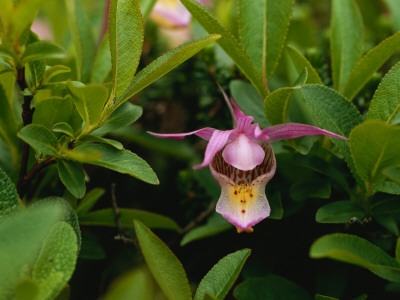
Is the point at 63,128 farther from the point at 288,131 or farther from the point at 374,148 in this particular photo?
the point at 374,148

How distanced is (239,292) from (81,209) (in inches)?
14.8

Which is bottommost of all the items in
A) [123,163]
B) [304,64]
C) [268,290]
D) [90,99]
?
[268,290]

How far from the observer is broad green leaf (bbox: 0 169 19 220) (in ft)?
2.65

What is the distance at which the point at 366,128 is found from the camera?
78 cm

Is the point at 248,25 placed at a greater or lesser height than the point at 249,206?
greater

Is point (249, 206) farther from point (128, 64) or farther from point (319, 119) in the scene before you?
point (128, 64)

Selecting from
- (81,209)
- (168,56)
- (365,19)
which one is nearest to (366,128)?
(168,56)

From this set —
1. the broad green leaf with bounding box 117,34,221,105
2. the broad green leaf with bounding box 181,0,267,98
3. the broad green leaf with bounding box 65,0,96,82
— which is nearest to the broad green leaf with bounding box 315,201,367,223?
the broad green leaf with bounding box 181,0,267,98

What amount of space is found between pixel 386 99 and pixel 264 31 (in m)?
0.33

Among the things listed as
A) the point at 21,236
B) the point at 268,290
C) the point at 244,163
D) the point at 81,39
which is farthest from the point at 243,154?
the point at 81,39

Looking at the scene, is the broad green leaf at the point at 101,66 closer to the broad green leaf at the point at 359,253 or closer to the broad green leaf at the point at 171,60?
the broad green leaf at the point at 171,60

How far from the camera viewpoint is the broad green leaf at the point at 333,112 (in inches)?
35.3

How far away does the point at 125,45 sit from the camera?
34.3 inches

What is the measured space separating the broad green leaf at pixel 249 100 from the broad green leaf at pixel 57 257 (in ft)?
1.57
